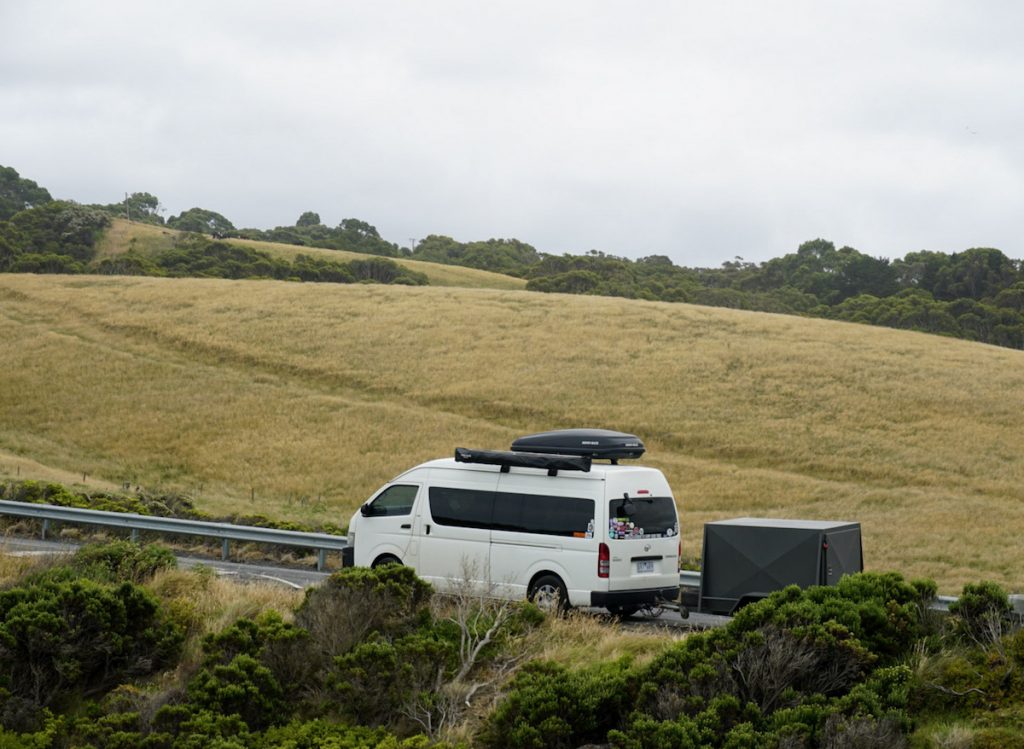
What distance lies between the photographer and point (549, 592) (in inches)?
616

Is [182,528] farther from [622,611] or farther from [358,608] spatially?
[358,608]

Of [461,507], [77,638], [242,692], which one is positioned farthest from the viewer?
[461,507]

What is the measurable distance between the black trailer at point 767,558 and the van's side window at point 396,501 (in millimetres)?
4710

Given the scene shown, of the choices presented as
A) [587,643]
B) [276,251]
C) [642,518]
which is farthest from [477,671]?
[276,251]

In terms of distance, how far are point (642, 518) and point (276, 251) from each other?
4100 inches

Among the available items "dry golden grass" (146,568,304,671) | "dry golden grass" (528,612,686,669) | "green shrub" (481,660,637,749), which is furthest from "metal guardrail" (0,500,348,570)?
"green shrub" (481,660,637,749)

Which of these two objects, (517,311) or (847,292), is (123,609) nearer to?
(517,311)

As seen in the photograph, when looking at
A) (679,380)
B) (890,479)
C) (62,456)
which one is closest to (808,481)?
(890,479)

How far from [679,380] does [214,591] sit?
3553 cm

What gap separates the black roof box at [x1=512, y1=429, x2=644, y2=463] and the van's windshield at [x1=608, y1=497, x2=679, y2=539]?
1089 millimetres

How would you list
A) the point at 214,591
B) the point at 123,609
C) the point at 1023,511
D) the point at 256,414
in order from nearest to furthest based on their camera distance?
the point at 123,609 < the point at 214,591 < the point at 1023,511 < the point at 256,414

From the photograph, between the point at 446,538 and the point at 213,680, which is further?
the point at 446,538

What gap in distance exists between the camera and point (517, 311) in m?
63.3

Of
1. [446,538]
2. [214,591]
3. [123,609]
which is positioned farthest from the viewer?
[446,538]
